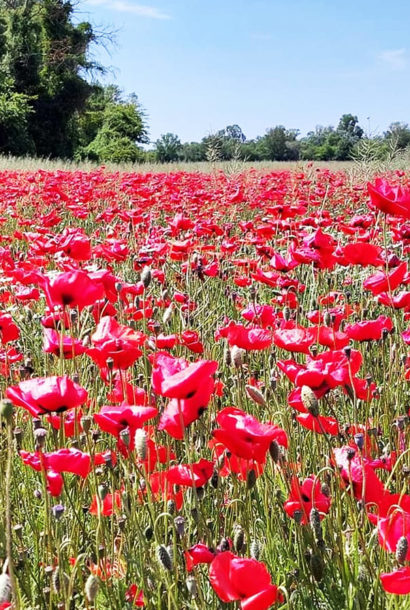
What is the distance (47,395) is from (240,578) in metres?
0.46

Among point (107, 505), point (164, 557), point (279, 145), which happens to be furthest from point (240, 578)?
point (279, 145)

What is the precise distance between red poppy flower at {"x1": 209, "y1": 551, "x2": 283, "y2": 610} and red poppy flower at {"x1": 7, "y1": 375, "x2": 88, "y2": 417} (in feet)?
1.34

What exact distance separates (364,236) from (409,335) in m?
0.98

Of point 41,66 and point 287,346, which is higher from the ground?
point 41,66

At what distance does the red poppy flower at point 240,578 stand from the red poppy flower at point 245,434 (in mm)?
Result: 189

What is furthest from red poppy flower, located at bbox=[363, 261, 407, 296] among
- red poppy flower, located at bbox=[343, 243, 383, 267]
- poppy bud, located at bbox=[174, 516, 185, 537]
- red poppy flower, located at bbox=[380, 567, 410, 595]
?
red poppy flower, located at bbox=[380, 567, 410, 595]

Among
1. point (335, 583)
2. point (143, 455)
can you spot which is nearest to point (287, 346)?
point (335, 583)

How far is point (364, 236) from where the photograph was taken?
3352 millimetres

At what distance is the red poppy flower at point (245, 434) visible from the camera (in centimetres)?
116

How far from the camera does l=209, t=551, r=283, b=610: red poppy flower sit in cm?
102

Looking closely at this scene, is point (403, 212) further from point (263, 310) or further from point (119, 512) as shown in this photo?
point (119, 512)

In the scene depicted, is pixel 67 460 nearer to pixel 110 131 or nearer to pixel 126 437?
pixel 126 437

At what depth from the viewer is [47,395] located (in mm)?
1299

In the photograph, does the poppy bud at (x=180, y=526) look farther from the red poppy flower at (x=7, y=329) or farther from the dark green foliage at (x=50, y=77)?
the dark green foliage at (x=50, y=77)
